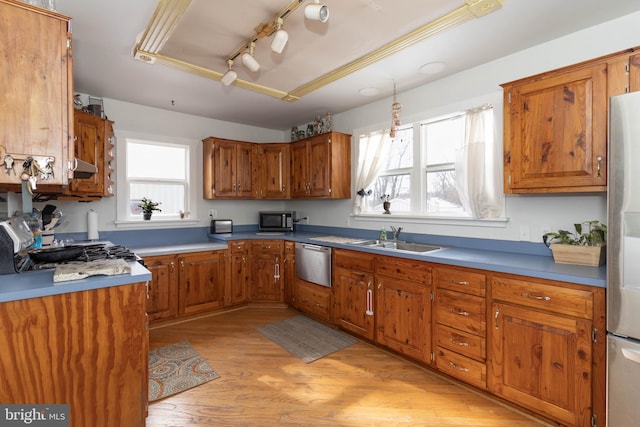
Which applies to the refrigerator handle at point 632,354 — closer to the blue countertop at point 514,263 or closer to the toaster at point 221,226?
the blue countertop at point 514,263

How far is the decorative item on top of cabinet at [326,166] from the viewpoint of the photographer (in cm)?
381

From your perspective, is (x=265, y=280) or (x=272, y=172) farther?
(x=272, y=172)

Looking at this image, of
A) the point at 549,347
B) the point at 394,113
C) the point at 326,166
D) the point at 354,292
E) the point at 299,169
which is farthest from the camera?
the point at 299,169

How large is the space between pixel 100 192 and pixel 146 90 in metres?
1.18

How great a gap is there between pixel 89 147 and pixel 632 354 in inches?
167

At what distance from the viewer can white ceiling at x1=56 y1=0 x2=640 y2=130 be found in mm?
1928

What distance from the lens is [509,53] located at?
2496mm

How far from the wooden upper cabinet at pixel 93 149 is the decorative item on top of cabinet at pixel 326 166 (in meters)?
2.23

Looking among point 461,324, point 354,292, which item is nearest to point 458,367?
point 461,324

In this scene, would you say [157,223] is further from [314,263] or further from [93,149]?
[314,263]

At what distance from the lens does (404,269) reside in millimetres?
2602

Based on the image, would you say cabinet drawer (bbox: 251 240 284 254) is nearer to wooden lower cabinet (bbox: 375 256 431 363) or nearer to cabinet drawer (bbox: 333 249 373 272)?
cabinet drawer (bbox: 333 249 373 272)

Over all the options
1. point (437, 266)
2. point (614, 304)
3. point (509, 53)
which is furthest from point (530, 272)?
point (509, 53)

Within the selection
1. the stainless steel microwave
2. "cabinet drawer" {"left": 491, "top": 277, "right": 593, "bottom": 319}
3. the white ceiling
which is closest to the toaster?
the stainless steel microwave
